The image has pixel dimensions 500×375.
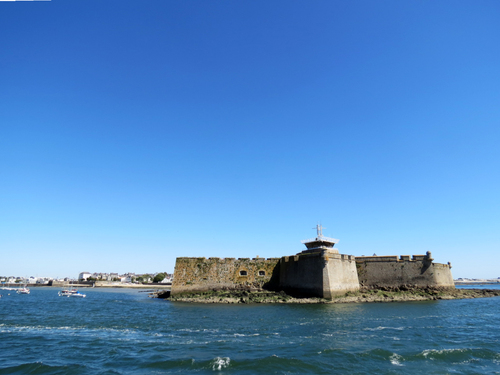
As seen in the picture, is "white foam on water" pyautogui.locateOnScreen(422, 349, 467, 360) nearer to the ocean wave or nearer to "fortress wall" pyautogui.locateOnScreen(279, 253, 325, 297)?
the ocean wave

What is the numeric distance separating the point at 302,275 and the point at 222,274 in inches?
370

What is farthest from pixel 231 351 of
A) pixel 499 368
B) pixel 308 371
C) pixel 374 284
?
pixel 374 284

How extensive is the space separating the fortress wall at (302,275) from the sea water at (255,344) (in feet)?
27.6

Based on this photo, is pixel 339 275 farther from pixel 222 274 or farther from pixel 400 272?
pixel 222 274

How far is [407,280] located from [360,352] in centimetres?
2557

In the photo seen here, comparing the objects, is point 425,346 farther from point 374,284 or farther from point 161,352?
point 374,284

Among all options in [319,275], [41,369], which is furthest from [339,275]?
[41,369]

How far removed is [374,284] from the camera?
34.1 m

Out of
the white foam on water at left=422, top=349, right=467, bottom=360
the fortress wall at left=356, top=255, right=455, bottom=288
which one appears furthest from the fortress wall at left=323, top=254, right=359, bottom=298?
the white foam on water at left=422, top=349, right=467, bottom=360

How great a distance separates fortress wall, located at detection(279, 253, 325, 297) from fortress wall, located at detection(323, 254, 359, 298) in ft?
1.95

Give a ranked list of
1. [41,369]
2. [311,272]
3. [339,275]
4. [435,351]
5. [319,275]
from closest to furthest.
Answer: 1. [41,369]
2. [435,351]
3. [319,275]
4. [339,275]
5. [311,272]

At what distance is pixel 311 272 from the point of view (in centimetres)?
3080

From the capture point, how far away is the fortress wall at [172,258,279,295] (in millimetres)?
35156

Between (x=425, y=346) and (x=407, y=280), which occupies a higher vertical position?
(x=407, y=280)
